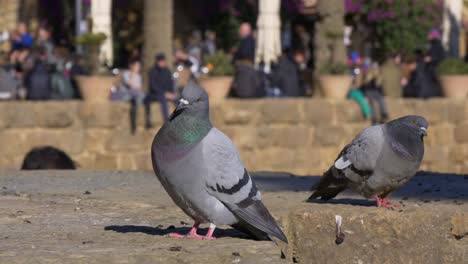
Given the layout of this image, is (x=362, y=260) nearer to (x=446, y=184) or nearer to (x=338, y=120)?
(x=446, y=184)

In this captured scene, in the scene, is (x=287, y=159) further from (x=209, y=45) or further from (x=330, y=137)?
(x=209, y=45)

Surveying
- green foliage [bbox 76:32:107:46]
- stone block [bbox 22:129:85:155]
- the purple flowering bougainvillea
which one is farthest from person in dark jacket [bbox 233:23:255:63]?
the purple flowering bougainvillea

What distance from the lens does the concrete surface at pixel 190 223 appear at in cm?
857

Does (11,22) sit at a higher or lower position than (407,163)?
lower

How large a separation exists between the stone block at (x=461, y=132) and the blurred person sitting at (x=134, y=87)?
5038 millimetres

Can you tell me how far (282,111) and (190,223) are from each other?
12948 mm

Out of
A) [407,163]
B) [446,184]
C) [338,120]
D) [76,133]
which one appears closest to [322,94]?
[338,120]

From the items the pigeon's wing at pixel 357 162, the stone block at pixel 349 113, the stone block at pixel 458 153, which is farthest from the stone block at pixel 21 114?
the pigeon's wing at pixel 357 162

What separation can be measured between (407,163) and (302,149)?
1297 centimetres

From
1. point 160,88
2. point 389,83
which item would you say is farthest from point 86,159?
point 389,83

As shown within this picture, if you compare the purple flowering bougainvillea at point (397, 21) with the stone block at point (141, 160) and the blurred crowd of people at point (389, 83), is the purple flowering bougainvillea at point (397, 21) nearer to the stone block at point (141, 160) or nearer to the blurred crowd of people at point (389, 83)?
the blurred crowd of people at point (389, 83)

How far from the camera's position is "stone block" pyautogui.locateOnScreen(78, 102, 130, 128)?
867 inches

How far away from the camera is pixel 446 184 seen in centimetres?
1345

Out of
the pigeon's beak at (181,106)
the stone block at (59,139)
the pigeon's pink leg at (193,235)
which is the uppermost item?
the pigeon's beak at (181,106)
